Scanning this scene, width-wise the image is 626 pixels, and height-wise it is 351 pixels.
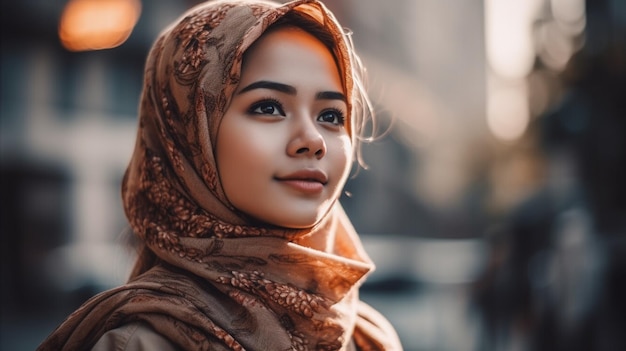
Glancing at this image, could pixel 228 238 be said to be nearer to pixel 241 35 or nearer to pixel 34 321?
pixel 241 35

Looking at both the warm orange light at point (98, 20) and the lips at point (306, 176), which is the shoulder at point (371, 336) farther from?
the warm orange light at point (98, 20)

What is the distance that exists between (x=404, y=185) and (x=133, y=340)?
2633 centimetres

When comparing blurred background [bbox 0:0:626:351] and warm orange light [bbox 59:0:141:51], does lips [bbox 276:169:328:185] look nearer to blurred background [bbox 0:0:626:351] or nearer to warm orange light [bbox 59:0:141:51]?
blurred background [bbox 0:0:626:351]

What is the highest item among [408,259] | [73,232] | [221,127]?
[221,127]

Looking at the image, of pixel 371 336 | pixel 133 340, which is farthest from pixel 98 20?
pixel 133 340

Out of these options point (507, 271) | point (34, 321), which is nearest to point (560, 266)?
point (507, 271)

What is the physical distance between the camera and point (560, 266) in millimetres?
7605

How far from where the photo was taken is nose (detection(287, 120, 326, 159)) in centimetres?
191

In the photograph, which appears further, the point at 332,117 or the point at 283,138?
the point at 332,117

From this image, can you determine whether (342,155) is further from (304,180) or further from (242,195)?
(242,195)

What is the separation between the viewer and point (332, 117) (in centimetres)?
206

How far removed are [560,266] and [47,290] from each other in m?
8.65

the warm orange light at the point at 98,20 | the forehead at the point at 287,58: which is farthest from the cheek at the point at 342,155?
the warm orange light at the point at 98,20

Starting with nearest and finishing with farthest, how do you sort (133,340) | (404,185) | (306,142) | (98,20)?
(133,340) → (306,142) → (98,20) → (404,185)
